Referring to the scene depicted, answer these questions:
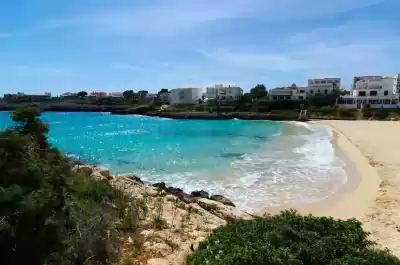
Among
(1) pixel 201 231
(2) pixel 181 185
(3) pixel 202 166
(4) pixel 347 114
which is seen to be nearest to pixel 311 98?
(4) pixel 347 114

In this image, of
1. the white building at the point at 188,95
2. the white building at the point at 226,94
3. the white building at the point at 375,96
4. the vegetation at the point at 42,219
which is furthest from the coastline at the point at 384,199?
the white building at the point at 188,95

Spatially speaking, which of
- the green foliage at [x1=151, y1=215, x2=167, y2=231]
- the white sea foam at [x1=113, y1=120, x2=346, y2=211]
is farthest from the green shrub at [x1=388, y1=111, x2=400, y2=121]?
the green foliage at [x1=151, y1=215, x2=167, y2=231]

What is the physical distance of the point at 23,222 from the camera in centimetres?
455

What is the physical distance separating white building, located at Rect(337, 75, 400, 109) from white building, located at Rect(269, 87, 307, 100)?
1193 cm

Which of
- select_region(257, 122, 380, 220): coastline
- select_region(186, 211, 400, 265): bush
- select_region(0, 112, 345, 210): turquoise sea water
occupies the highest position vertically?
select_region(186, 211, 400, 265): bush

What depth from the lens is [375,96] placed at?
79.2 metres

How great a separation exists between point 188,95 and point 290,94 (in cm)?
3899

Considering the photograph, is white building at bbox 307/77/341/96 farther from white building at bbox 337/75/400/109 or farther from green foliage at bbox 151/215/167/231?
green foliage at bbox 151/215/167/231

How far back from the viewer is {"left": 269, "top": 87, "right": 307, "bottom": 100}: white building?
9150cm

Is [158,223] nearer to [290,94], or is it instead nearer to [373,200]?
[373,200]

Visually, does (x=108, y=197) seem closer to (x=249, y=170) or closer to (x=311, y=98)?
(x=249, y=170)

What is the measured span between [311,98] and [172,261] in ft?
281

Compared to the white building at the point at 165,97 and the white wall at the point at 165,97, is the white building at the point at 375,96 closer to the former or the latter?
the white building at the point at 165,97

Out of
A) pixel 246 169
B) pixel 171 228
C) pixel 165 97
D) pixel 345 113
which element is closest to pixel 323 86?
pixel 345 113
